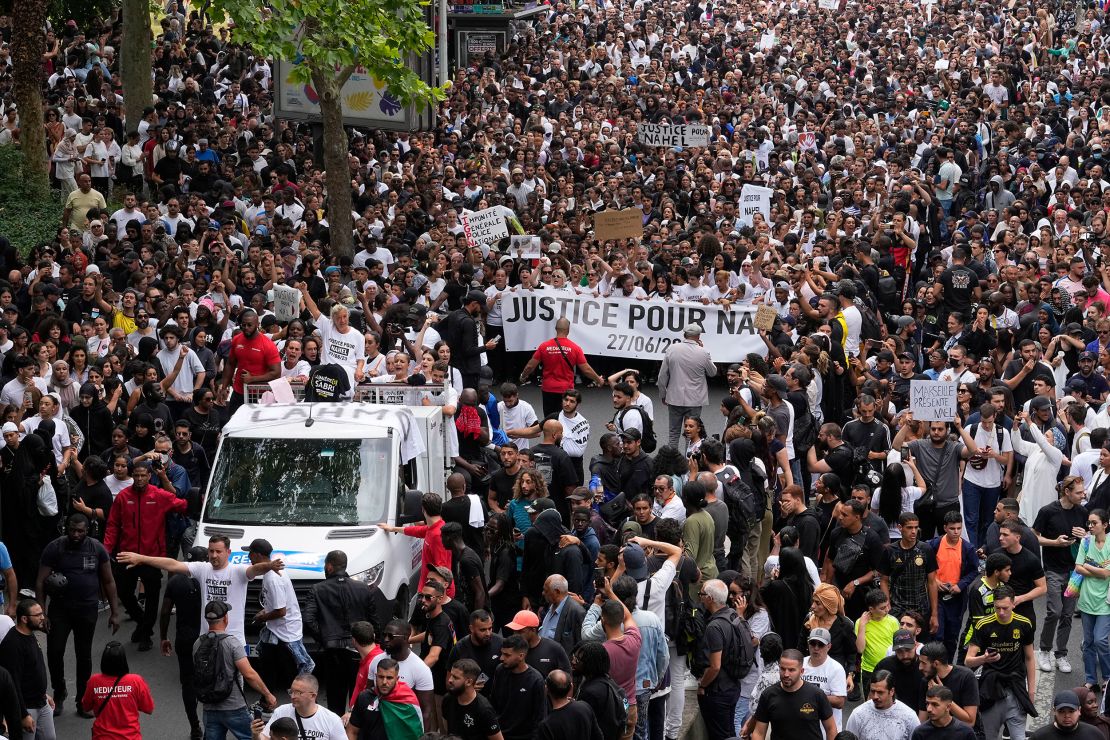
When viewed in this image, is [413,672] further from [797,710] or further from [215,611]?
[797,710]

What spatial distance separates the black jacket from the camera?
38.4ft

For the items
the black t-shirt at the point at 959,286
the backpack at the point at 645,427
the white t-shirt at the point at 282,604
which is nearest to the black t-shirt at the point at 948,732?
the white t-shirt at the point at 282,604

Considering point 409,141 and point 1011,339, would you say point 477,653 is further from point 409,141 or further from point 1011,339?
point 409,141

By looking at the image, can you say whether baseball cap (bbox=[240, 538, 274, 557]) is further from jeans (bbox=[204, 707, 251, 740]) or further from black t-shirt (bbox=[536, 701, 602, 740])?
black t-shirt (bbox=[536, 701, 602, 740])

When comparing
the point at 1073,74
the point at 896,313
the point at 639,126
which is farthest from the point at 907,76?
the point at 896,313

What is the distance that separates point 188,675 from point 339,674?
1080mm

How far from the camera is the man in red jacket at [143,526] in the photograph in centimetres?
1377

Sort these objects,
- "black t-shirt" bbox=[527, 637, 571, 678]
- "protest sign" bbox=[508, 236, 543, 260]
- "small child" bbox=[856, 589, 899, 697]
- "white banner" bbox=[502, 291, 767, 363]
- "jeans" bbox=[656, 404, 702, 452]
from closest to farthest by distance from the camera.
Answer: "black t-shirt" bbox=[527, 637, 571, 678] < "small child" bbox=[856, 589, 899, 697] < "jeans" bbox=[656, 404, 702, 452] < "white banner" bbox=[502, 291, 767, 363] < "protest sign" bbox=[508, 236, 543, 260]

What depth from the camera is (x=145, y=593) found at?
1412 cm

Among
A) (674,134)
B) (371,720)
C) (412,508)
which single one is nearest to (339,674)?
(412,508)

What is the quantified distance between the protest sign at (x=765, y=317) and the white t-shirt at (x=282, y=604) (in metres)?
7.86

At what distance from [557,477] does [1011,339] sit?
607 centimetres

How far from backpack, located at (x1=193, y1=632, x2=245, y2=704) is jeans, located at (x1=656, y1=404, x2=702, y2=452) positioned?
775 cm

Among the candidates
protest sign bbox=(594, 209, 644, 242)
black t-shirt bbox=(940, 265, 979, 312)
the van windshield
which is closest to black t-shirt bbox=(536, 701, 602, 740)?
the van windshield
